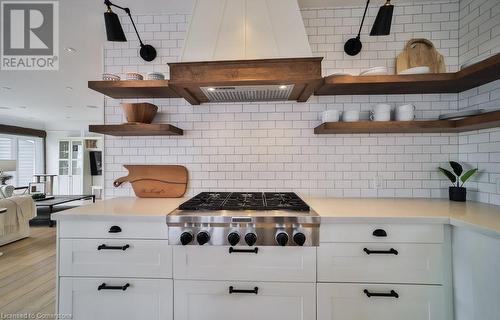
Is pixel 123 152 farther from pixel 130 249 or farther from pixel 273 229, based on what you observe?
pixel 273 229

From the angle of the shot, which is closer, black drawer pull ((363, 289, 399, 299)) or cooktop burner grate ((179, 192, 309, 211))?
black drawer pull ((363, 289, 399, 299))

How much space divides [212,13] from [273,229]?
155 cm

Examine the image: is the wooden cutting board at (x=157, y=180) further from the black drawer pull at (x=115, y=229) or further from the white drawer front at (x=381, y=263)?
the white drawer front at (x=381, y=263)

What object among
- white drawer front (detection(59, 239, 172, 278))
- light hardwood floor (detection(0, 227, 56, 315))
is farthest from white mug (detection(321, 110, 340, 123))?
light hardwood floor (detection(0, 227, 56, 315))

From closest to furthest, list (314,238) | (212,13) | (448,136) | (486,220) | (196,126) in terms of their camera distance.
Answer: (486,220)
(314,238)
(212,13)
(448,136)
(196,126)

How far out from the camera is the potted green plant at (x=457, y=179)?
1.73m

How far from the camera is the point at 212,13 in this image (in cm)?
165

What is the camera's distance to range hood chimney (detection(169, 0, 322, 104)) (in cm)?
154

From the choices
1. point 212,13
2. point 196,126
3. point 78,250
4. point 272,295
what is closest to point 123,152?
point 196,126

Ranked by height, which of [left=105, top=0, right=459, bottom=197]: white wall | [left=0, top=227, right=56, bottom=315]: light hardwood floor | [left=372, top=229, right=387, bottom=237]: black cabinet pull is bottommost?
[left=0, top=227, right=56, bottom=315]: light hardwood floor

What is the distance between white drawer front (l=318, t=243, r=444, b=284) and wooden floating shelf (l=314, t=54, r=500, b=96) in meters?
1.11

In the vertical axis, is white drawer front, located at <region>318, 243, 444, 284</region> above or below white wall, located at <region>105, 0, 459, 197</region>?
below

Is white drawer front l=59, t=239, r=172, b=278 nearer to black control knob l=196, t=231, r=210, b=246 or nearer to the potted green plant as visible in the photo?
black control knob l=196, t=231, r=210, b=246

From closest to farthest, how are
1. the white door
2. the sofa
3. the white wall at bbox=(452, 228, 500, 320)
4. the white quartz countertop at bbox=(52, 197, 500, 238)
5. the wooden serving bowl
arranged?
the white wall at bbox=(452, 228, 500, 320) → the white quartz countertop at bbox=(52, 197, 500, 238) → the wooden serving bowl → the sofa → the white door
